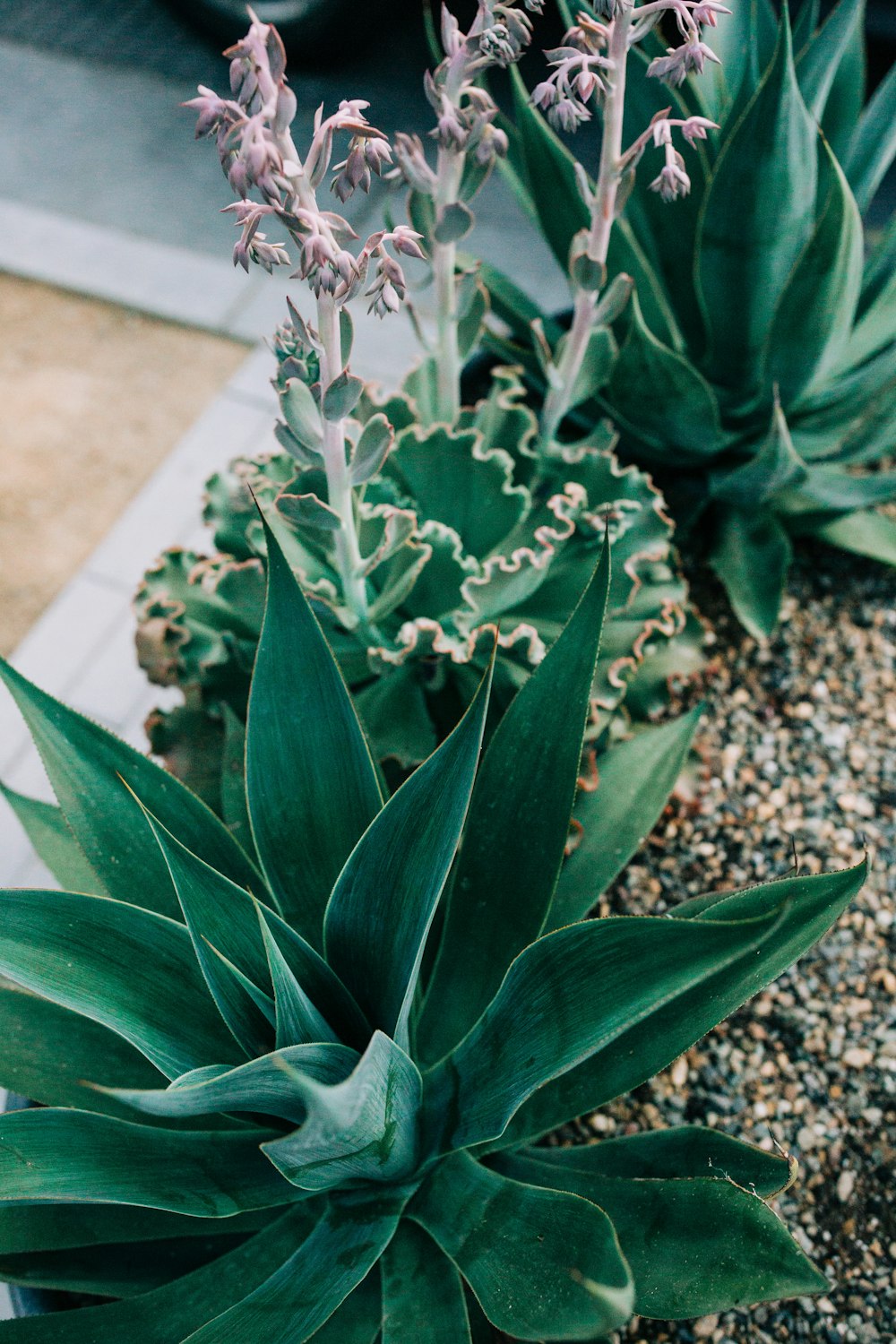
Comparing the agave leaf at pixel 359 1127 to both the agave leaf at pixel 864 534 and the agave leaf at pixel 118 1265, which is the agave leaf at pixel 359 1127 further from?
the agave leaf at pixel 864 534

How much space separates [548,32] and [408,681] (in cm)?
203

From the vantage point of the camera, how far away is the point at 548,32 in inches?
99.9

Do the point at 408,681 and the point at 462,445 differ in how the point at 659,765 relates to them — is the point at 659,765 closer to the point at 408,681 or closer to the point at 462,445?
the point at 408,681

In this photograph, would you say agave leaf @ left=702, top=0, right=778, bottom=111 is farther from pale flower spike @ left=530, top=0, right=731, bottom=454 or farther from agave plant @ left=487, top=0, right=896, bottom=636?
pale flower spike @ left=530, top=0, right=731, bottom=454

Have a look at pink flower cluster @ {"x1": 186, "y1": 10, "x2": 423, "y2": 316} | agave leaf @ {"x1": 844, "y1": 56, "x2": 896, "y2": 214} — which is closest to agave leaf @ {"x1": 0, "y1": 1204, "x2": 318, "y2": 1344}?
pink flower cluster @ {"x1": 186, "y1": 10, "x2": 423, "y2": 316}

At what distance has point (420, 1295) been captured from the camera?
0.85 m

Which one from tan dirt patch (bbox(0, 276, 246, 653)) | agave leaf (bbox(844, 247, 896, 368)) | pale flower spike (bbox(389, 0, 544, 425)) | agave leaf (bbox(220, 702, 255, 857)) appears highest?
pale flower spike (bbox(389, 0, 544, 425))

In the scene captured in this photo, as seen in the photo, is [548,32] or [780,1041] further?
[548,32]

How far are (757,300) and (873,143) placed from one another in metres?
0.28

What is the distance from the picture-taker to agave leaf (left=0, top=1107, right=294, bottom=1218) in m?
0.80

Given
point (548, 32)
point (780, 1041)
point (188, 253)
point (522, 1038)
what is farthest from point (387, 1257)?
point (548, 32)

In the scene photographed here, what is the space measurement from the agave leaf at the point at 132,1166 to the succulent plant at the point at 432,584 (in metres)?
0.41

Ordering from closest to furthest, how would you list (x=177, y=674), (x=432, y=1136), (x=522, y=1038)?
(x=522, y=1038), (x=432, y=1136), (x=177, y=674)

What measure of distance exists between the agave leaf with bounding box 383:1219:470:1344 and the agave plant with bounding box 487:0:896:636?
2.75 ft
